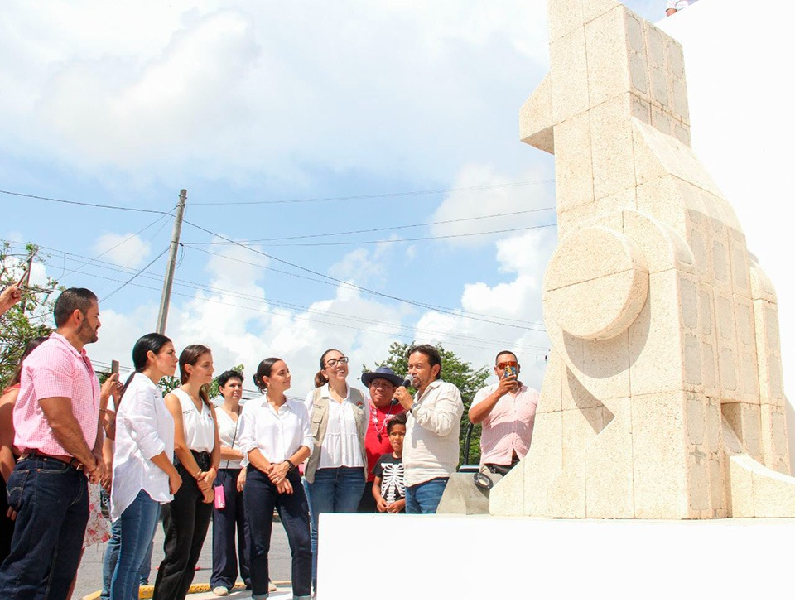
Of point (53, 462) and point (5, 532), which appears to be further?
point (5, 532)

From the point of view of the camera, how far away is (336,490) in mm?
5469

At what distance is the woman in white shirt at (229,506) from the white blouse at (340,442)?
0.70m

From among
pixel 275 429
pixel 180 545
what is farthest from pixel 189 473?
pixel 275 429

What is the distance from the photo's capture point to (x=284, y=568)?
A: 8.23m

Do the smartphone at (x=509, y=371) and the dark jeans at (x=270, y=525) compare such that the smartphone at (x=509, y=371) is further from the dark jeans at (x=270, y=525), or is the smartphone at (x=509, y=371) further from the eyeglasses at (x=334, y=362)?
the dark jeans at (x=270, y=525)

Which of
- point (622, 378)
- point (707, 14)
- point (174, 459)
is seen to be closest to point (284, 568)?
point (174, 459)

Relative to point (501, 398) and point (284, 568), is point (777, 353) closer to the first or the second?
point (501, 398)

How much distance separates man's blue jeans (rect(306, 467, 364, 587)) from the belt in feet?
6.89

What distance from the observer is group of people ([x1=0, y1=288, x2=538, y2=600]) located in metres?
3.59

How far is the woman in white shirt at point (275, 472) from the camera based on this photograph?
5164mm

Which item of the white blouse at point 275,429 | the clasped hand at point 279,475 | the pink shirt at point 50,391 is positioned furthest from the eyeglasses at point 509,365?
the pink shirt at point 50,391

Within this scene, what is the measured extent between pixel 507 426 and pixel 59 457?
2763mm

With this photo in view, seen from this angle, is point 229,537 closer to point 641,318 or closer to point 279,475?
point 279,475

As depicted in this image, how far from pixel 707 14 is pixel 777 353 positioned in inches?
127
